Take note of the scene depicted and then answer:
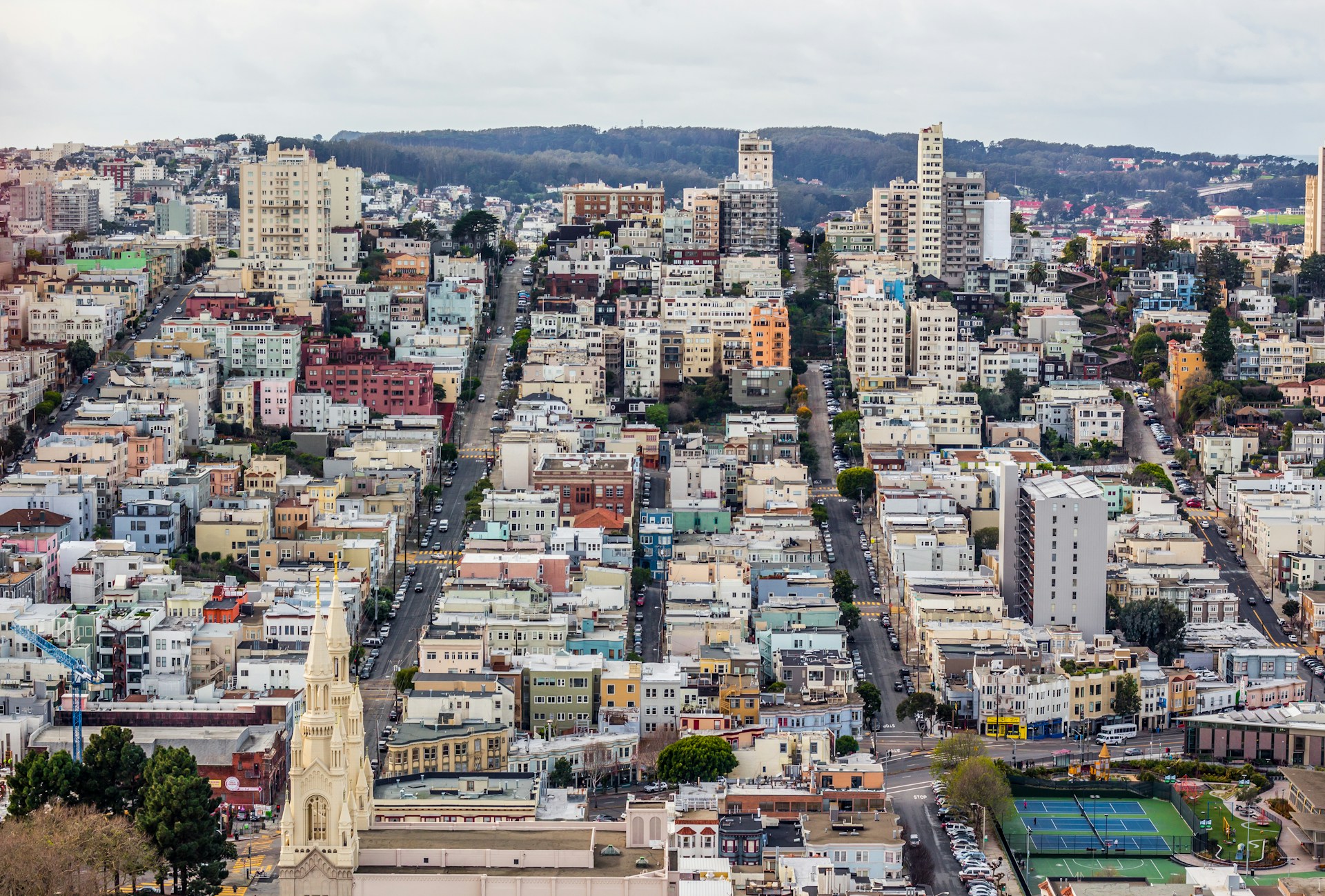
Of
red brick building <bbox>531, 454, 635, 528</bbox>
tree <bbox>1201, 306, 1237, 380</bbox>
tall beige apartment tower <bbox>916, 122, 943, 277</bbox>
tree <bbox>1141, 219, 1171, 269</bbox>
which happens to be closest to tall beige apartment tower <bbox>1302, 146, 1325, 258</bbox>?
tree <bbox>1141, 219, 1171, 269</bbox>

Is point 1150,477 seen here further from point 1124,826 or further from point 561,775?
point 561,775

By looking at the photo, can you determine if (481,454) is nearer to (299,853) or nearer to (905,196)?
(905,196)

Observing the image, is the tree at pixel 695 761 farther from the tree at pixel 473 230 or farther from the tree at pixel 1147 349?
the tree at pixel 473 230

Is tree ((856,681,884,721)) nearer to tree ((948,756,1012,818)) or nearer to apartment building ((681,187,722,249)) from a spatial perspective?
tree ((948,756,1012,818))

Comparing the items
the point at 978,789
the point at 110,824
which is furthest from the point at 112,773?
the point at 978,789

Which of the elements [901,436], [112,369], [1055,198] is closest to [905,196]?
[901,436]
